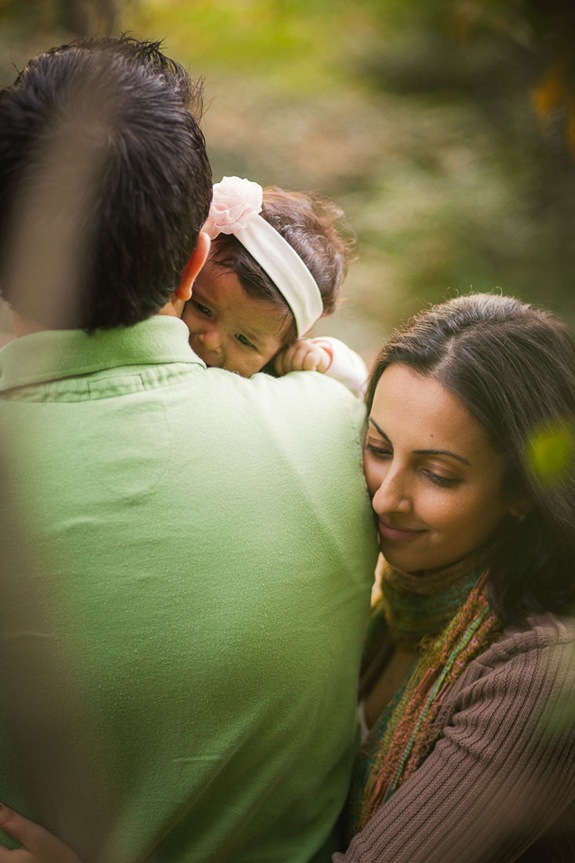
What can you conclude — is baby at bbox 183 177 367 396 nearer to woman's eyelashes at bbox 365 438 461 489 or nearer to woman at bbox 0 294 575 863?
woman at bbox 0 294 575 863

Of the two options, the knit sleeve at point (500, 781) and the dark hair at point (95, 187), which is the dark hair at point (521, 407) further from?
the dark hair at point (95, 187)

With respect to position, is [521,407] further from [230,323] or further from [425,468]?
[230,323]

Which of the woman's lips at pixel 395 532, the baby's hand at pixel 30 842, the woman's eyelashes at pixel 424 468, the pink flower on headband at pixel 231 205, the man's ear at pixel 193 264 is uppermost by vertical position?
the pink flower on headband at pixel 231 205

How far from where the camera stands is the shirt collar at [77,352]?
1120 millimetres

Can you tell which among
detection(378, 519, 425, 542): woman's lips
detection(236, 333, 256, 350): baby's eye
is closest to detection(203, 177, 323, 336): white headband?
detection(236, 333, 256, 350): baby's eye

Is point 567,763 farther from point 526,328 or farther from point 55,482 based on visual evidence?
point 55,482

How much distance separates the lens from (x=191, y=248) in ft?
3.93

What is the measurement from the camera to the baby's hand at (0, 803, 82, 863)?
49.0 inches

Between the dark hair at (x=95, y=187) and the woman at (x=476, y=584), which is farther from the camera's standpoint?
the woman at (x=476, y=584)

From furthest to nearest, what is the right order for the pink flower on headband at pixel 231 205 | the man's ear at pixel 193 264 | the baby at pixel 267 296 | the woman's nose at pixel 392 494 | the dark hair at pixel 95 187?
the baby at pixel 267 296 → the pink flower on headband at pixel 231 205 → the woman's nose at pixel 392 494 → the man's ear at pixel 193 264 → the dark hair at pixel 95 187

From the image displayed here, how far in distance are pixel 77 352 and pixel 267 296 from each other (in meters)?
0.81

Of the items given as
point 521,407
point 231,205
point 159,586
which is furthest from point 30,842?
point 231,205

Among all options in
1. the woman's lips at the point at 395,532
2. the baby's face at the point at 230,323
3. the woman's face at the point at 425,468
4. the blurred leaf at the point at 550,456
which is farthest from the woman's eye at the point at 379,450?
the baby's face at the point at 230,323

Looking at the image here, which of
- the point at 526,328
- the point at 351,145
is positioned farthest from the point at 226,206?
the point at 351,145
